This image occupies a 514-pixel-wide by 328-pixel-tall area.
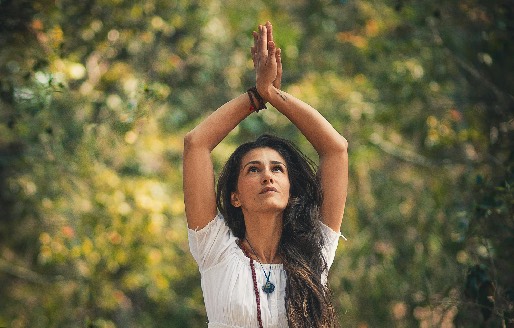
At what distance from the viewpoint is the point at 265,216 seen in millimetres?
3676

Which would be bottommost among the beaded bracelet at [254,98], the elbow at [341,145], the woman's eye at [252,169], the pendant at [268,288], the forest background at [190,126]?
the pendant at [268,288]

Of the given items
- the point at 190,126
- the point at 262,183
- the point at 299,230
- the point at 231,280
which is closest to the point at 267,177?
the point at 262,183

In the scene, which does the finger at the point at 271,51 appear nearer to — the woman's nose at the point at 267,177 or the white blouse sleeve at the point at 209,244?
the woman's nose at the point at 267,177

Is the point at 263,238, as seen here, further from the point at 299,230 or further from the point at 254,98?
the point at 254,98

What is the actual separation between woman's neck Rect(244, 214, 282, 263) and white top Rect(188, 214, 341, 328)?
54mm

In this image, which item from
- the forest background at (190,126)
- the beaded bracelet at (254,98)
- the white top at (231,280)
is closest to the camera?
the white top at (231,280)

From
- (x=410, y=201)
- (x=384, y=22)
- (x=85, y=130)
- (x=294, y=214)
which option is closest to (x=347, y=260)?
(x=410, y=201)

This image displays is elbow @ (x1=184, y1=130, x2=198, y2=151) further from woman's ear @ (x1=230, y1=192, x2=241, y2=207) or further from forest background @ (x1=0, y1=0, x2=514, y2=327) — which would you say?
forest background @ (x1=0, y1=0, x2=514, y2=327)

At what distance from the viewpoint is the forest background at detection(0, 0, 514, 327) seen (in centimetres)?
630

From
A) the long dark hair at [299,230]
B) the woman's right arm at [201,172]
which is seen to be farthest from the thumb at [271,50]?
the long dark hair at [299,230]

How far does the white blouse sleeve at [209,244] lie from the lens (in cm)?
362

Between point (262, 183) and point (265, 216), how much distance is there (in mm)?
137

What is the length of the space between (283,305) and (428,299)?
1.20 metres

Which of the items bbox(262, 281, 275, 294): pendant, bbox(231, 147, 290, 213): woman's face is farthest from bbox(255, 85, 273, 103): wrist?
bbox(262, 281, 275, 294): pendant
